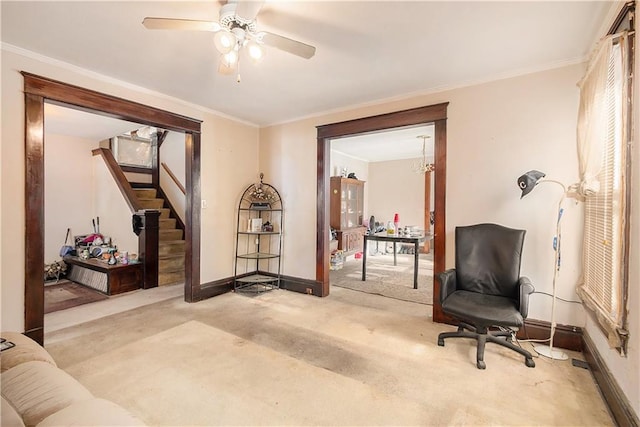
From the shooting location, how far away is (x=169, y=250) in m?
4.74

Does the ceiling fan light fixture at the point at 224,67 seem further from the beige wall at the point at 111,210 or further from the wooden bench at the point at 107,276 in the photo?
the beige wall at the point at 111,210

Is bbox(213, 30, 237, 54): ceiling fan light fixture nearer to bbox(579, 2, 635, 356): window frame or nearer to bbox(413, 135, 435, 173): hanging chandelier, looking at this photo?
bbox(579, 2, 635, 356): window frame

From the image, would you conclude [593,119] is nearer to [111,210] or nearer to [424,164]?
[424,164]

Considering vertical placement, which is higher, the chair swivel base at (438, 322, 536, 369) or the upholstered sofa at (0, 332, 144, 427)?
the upholstered sofa at (0, 332, 144, 427)

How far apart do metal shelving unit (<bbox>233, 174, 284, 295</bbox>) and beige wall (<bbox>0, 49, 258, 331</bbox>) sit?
0.17m

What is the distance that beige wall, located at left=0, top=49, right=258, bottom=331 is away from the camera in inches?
91.7

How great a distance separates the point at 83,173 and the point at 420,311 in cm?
635

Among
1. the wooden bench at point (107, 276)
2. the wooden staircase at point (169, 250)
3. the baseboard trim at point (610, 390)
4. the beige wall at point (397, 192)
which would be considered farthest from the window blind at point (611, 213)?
the beige wall at point (397, 192)

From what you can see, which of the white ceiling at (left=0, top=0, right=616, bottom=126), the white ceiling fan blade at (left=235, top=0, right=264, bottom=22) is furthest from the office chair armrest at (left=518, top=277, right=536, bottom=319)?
the white ceiling fan blade at (left=235, top=0, right=264, bottom=22)

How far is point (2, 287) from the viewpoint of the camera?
7.56 ft

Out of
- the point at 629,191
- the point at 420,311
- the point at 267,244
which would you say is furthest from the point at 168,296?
the point at 629,191

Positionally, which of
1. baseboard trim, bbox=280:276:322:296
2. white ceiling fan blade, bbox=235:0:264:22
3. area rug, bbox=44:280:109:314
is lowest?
area rug, bbox=44:280:109:314

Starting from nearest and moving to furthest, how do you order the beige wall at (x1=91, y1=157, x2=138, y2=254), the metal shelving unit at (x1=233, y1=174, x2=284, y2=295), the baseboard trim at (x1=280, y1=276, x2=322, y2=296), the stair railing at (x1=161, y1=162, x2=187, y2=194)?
the baseboard trim at (x1=280, y1=276, x2=322, y2=296), the metal shelving unit at (x1=233, y1=174, x2=284, y2=295), the beige wall at (x1=91, y1=157, x2=138, y2=254), the stair railing at (x1=161, y1=162, x2=187, y2=194)

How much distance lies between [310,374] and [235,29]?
7.87 ft
